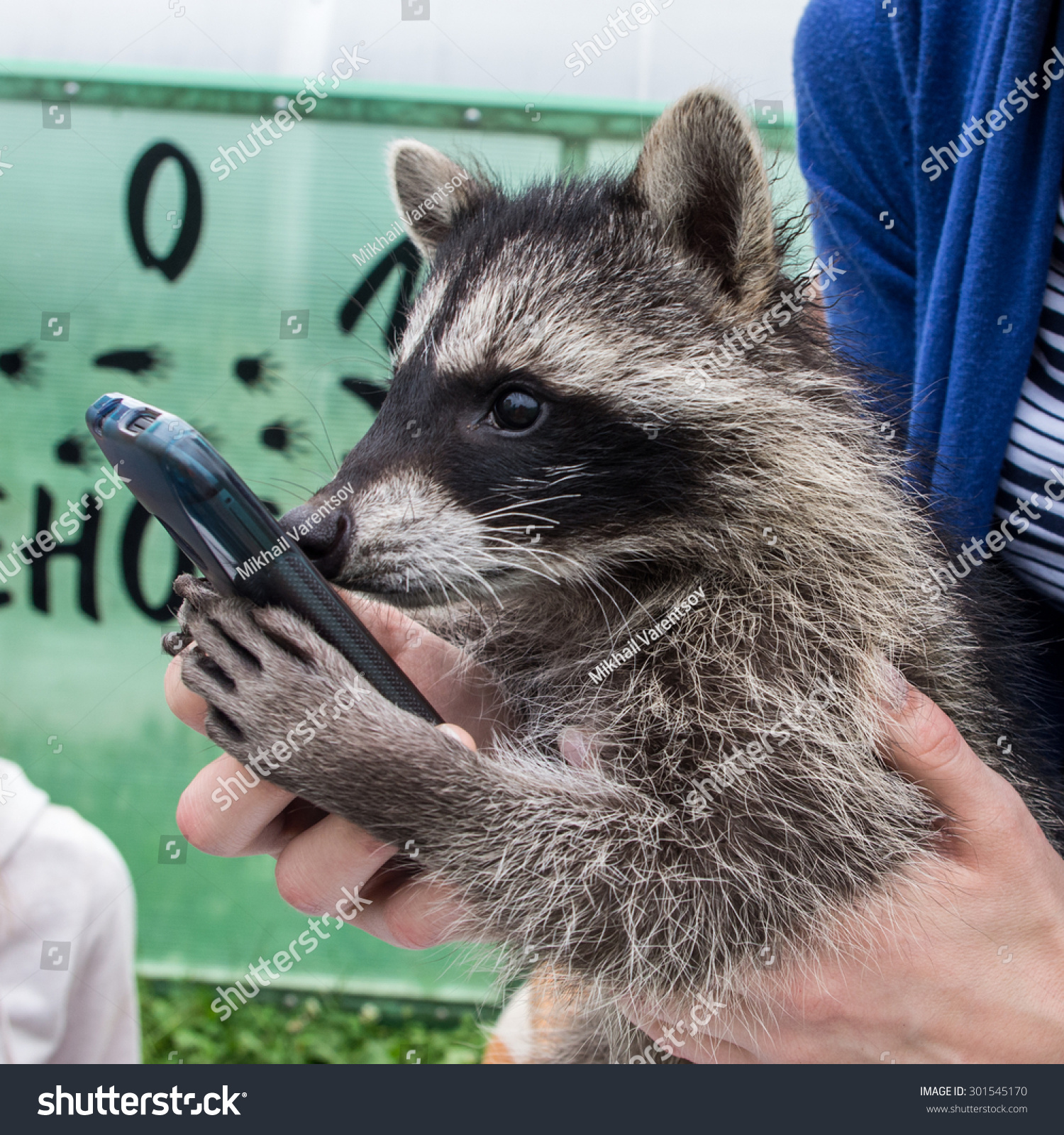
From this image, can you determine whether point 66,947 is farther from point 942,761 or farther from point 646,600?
point 942,761

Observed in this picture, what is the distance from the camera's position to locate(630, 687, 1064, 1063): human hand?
4.80 ft

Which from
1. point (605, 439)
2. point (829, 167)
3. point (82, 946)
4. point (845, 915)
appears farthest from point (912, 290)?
point (82, 946)

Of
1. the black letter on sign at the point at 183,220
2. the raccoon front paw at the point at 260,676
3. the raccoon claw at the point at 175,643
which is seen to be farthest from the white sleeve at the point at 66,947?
the black letter on sign at the point at 183,220

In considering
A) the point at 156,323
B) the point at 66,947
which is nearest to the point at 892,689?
the point at 66,947

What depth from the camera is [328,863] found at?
1.44m

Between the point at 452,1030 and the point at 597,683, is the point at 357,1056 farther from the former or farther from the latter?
the point at 597,683

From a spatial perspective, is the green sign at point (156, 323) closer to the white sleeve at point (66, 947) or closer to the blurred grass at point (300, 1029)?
the blurred grass at point (300, 1029)

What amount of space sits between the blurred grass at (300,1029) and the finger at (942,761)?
2.71 meters

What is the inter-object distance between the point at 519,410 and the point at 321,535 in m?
0.37

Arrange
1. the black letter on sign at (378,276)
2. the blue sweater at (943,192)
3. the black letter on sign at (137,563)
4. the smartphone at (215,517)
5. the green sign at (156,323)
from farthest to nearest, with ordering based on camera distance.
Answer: the black letter on sign at (137,563), the green sign at (156,323), the black letter on sign at (378,276), the blue sweater at (943,192), the smartphone at (215,517)

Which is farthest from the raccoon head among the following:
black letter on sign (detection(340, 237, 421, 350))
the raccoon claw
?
black letter on sign (detection(340, 237, 421, 350))

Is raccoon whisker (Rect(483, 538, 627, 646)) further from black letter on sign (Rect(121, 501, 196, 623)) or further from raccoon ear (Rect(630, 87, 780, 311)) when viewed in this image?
black letter on sign (Rect(121, 501, 196, 623))

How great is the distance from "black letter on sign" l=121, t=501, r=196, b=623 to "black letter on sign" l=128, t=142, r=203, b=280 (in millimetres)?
971

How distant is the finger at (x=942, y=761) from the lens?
1422mm
